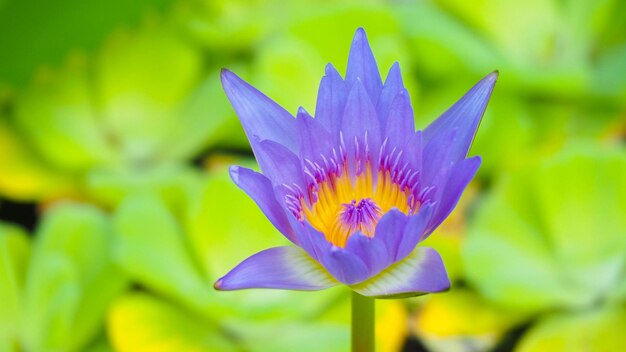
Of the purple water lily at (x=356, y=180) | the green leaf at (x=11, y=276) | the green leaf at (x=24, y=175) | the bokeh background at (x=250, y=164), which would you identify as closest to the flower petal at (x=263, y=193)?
the purple water lily at (x=356, y=180)

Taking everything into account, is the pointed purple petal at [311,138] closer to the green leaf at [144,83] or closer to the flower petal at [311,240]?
the flower petal at [311,240]

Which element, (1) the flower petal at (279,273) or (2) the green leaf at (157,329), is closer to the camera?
(1) the flower petal at (279,273)

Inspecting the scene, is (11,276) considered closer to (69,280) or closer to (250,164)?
(69,280)

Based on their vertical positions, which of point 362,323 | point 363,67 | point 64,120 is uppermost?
point 64,120

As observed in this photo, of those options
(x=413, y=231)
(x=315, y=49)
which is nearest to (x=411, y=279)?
(x=413, y=231)

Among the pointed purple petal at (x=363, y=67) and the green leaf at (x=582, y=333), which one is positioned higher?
the pointed purple petal at (x=363, y=67)

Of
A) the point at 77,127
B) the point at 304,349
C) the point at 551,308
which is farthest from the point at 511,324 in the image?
the point at 77,127
